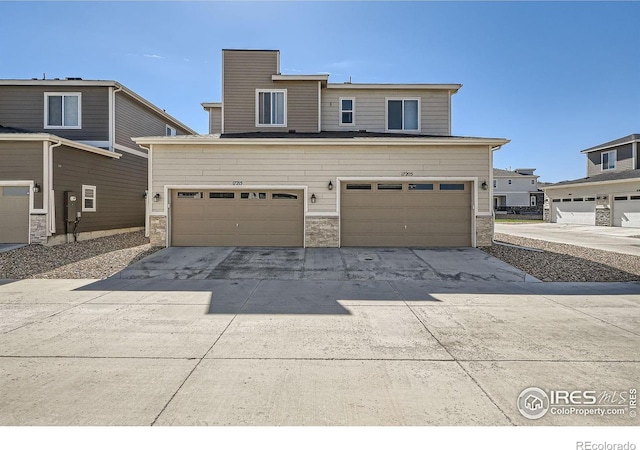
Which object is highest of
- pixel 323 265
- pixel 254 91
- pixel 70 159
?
pixel 254 91

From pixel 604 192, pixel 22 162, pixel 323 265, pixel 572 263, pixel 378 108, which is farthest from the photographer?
pixel 604 192

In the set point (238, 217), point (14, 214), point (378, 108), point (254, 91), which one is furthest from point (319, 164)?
point (14, 214)

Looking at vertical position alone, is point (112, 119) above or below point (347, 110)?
below

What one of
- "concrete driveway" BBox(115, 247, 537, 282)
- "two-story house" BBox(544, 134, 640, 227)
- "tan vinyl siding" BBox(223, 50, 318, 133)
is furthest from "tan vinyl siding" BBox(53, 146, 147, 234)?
"two-story house" BBox(544, 134, 640, 227)

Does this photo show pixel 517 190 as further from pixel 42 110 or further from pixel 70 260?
pixel 70 260

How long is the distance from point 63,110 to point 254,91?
8585mm

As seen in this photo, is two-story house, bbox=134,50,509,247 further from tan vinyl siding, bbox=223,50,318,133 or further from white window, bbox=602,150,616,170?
white window, bbox=602,150,616,170

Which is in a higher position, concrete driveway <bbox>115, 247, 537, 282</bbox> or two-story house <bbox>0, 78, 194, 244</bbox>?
two-story house <bbox>0, 78, 194, 244</bbox>

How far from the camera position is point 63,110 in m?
16.2

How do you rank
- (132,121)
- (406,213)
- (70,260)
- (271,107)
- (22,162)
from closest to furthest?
1. (70,260)
2. (406,213)
3. (22,162)
4. (271,107)
5. (132,121)

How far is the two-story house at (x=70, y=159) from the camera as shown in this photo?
12641 mm

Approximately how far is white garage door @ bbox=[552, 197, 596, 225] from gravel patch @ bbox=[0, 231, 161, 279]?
90.7 feet

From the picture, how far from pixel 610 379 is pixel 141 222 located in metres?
19.8

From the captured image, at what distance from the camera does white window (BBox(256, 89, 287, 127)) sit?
1588 cm
